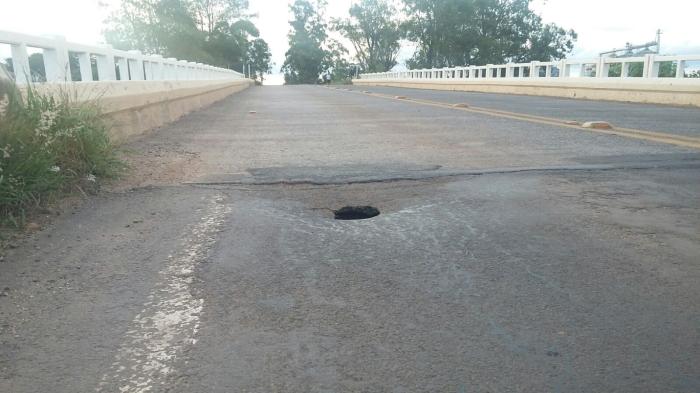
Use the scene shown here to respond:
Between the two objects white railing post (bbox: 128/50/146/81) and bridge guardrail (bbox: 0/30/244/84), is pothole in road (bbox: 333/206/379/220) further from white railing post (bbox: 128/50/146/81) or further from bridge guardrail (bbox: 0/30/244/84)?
white railing post (bbox: 128/50/146/81)

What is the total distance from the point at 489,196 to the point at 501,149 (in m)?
2.46

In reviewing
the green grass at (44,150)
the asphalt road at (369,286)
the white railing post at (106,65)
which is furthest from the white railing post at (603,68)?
the green grass at (44,150)

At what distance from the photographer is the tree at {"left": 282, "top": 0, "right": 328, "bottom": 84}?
11531cm

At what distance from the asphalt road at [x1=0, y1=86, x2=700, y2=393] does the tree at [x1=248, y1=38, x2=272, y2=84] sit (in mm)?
115792

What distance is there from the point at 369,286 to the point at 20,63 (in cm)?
435

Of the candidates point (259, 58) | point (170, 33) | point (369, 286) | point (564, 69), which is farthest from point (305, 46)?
point (369, 286)

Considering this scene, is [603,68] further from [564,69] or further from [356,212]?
[356,212]

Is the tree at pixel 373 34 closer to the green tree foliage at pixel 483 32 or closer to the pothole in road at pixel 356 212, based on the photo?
the green tree foliage at pixel 483 32

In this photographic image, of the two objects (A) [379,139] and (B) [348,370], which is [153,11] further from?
(B) [348,370]

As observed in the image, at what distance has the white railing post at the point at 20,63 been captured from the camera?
204 inches

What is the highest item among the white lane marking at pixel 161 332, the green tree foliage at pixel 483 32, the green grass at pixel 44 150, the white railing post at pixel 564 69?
the green tree foliage at pixel 483 32

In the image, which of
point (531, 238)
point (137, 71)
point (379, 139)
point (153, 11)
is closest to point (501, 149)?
point (379, 139)

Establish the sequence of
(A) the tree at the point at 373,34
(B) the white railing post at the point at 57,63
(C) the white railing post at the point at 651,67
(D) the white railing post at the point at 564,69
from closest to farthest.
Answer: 1. (B) the white railing post at the point at 57,63
2. (C) the white railing post at the point at 651,67
3. (D) the white railing post at the point at 564,69
4. (A) the tree at the point at 373,34

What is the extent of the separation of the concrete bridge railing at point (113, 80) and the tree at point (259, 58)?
108 meters
